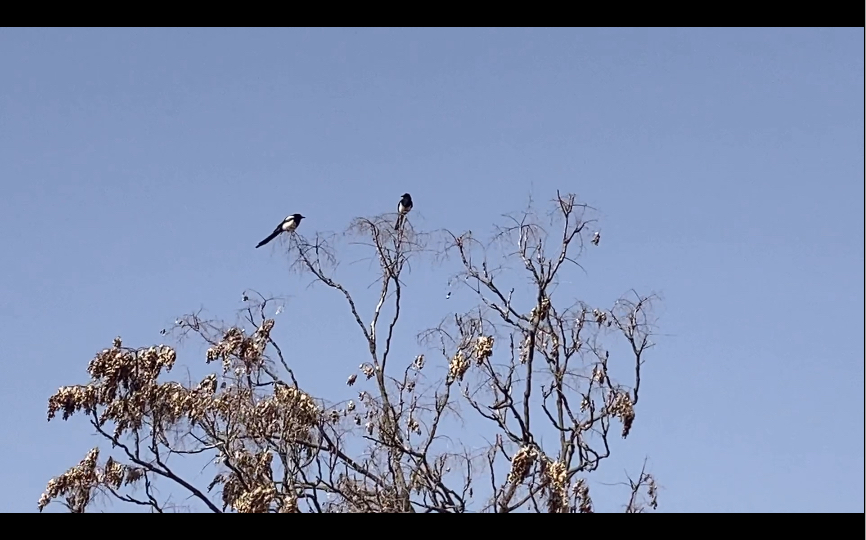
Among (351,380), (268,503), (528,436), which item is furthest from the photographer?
(351,380)

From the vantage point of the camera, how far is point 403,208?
9.55 metres

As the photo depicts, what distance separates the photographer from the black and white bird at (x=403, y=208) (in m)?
9.15

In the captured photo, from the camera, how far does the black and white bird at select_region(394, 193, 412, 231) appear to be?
30.0 ft
